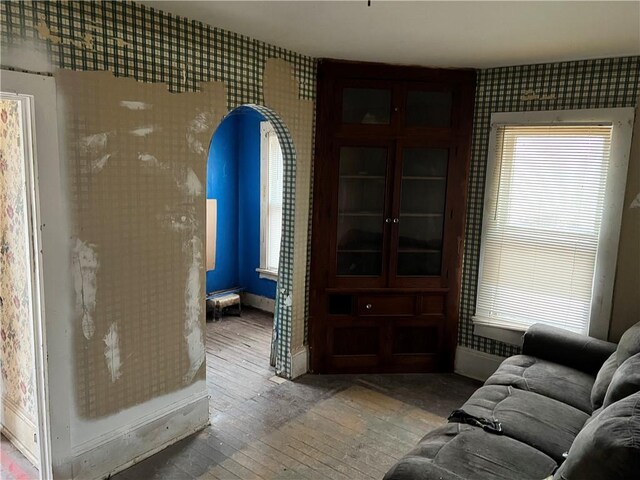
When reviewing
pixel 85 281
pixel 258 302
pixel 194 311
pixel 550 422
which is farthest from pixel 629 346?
pixel 258 302

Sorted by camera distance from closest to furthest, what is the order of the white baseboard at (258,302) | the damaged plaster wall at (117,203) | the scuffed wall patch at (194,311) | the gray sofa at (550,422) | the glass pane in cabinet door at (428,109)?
the gray sofa at (550,422) < the damaged plaster wall at (117,203) < the scuffed wall patch at (194,311) < the glass pane in cabinet door at (428,109) < the white baseboard at (258,302)

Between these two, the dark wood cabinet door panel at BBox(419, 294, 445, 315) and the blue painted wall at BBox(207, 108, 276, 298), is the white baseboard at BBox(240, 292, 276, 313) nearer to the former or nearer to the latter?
the blue painted wall at BBox(207, 108, 276, 298)

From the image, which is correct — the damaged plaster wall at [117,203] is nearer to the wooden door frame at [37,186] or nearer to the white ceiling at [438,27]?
the wooden door frame at [37,186]

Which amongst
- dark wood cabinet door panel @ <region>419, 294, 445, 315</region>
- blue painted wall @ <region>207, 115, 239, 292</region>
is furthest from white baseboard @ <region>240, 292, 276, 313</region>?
dark wood cabinet door panel @ <region>419, 294, 445, 315</region>

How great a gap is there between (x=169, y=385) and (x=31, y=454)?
797 millimetres

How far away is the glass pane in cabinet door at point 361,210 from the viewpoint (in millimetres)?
3711

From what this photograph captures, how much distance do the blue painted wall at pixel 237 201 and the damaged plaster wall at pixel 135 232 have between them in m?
2.39

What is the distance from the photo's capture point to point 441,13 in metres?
2.41

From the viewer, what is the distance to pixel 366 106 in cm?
364

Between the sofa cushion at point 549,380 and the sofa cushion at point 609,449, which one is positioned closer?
the sofa cushion at point 609,449

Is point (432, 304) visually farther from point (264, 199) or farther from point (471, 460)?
point (264, 199)

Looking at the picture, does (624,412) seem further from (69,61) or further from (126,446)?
(69,61)

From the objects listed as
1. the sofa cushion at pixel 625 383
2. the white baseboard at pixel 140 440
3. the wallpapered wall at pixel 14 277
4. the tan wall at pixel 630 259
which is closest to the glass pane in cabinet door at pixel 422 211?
the tan wall at pixel 630 259

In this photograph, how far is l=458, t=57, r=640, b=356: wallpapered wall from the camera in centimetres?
317
